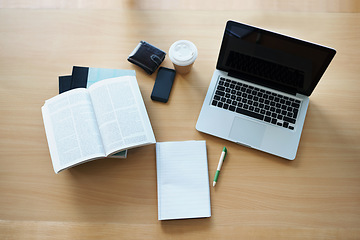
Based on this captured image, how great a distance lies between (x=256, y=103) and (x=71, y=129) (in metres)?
0.59

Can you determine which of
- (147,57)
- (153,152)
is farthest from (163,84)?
(153,152)

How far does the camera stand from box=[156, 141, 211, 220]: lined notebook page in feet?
3.07

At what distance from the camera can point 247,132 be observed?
38.5 inches

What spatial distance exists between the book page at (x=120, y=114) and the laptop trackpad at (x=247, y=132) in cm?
27

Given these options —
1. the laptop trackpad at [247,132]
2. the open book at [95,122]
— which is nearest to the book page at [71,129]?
the open book at [95,122]

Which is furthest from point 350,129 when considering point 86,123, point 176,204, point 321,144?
point 86,123

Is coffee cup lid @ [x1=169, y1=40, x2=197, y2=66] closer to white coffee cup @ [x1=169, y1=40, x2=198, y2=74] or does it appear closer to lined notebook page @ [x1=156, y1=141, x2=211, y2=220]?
white coffee cup @ [x1=169, y1=40, x2=198, y2=74]

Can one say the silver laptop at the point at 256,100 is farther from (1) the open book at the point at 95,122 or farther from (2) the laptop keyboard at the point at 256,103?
(1) the open book at the point at 95,122

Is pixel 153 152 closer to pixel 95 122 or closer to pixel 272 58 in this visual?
pixel 95 122

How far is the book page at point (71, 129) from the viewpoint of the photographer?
913 mm

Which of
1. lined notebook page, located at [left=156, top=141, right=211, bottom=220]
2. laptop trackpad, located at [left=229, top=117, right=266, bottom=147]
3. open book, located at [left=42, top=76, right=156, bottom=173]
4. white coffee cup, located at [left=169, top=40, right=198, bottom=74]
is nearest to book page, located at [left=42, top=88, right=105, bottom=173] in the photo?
open book, located at [left=42, top=76, right=156, bottom=173]

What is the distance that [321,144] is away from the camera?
3.24ft

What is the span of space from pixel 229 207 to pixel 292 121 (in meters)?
0.34

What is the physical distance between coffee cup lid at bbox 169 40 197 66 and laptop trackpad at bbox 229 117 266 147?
0.25 meters
